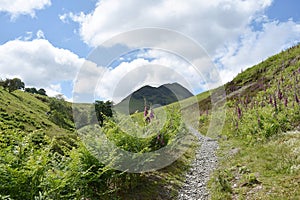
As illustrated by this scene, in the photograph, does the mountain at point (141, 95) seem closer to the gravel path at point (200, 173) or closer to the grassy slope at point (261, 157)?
the gravel path at point (200, 173)

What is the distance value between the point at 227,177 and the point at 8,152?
23.9ft

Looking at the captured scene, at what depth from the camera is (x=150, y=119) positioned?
12648 millimetres

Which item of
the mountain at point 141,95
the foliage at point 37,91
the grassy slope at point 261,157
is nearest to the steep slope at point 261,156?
the grassy slope at point 261,157

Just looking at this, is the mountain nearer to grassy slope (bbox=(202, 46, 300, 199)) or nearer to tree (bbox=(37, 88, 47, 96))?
grassy slope (bbox=(202, 46, 300, 199))

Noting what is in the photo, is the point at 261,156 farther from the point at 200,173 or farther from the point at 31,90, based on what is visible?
the point at 31,90

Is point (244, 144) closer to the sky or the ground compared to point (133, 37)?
closer to the ground

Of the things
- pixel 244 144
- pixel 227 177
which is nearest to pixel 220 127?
pixel 244 144

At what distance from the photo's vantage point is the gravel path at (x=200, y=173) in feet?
32.1

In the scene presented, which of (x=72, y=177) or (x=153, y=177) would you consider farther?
(x=153, y=177)

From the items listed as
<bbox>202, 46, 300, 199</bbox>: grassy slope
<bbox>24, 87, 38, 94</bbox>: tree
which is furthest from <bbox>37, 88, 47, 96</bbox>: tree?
<bbox>202, 46, 300, 199</bbox>: grassy slope

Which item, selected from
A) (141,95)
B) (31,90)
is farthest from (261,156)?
(31,90)

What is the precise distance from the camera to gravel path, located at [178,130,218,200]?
32.1 ft

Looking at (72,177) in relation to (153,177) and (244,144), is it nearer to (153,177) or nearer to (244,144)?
(153,177)

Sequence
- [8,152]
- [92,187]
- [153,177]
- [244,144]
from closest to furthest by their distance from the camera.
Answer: [8,152] < [92,187] < [153,177] < [244,144]
